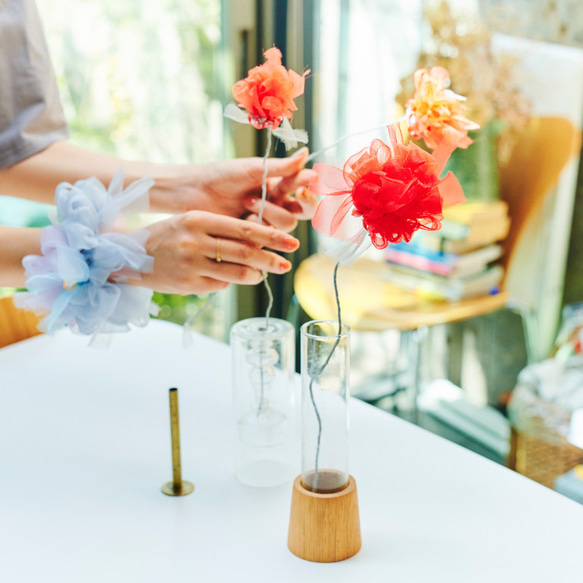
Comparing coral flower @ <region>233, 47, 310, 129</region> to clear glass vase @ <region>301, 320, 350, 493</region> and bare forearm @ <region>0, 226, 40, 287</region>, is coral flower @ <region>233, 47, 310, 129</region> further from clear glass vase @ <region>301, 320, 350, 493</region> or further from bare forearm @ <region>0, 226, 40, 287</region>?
bare forearm @ <region>0, 226, 40, 287</region>

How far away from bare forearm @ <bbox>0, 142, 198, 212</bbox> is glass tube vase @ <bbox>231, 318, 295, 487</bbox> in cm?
40

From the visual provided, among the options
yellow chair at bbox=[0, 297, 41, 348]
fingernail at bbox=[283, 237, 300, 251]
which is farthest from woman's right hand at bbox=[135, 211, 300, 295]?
yellow chair at bbox=[0, 297, 41, 348]

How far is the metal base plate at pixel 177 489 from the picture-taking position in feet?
2.46

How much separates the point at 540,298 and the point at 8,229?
1416mm

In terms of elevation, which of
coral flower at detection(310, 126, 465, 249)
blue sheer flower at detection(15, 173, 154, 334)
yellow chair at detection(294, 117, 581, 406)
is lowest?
yellow chair at detection(294, 117, 581, 406)

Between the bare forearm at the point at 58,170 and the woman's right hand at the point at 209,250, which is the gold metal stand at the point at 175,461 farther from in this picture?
the bare forearm at the point at 58,170

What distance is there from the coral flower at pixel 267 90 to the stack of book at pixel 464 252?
1121 mm

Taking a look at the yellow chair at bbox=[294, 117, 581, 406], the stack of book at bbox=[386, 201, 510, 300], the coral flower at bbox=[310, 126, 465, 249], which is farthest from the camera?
the stack of book at bbox=[386, 201, 510, 300]

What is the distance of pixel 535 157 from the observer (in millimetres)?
1642

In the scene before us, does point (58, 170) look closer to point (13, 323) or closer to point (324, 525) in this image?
point (13, 323)

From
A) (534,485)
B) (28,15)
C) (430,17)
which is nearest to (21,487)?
(534,485)

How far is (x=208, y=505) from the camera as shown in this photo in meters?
0.73

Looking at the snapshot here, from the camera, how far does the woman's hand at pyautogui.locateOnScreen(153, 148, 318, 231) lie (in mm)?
915

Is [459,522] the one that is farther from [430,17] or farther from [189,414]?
[430,17]
